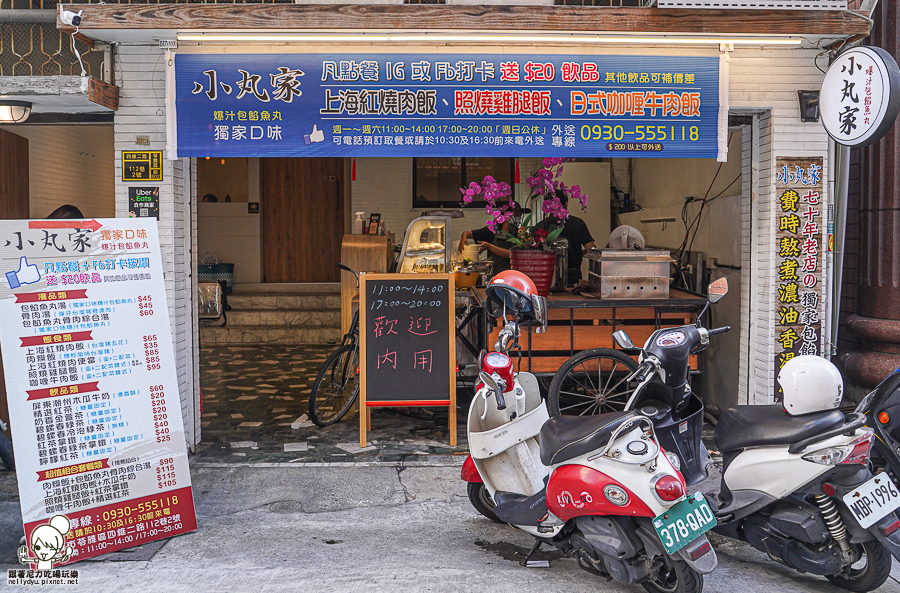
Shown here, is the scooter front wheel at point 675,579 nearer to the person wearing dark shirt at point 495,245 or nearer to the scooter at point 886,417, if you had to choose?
the scooter at point 886,417

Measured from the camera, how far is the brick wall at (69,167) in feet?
25.4

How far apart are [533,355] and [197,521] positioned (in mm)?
3190

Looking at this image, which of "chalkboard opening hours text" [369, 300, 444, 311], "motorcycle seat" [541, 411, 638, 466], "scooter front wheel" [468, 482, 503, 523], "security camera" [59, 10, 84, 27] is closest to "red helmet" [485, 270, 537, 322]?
"motorcycle seat" [541, 411, 638, 466]

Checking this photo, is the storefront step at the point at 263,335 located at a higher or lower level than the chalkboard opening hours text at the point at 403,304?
lower

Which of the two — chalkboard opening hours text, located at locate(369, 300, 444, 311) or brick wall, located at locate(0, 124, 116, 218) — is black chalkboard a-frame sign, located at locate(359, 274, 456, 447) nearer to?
chalkboard opening hours text, located at locate(369, 300, 444, 311)

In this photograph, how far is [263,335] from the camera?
11656 mm

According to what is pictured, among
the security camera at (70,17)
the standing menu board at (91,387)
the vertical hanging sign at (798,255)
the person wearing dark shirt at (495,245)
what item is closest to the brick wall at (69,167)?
the security camera at (70,17)

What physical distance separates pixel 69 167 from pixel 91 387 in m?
5.76

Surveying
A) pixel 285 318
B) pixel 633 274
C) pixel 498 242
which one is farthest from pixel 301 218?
pixel 633 274

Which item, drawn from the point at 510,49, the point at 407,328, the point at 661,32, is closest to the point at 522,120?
the point at 510,49

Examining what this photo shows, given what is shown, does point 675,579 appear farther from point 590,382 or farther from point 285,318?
point 285,318

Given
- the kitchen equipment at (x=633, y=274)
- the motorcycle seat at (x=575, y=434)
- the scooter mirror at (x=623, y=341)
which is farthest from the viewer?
the kitchen equipment at (x=633, y=274)

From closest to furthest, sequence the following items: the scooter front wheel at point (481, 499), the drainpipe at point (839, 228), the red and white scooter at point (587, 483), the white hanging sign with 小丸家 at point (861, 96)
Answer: the red and white scooter at point (587, 483) < the scooter front wheel at point (481, 499) < the white hanging sign with 小丸家 at point (861, 96) < the drainpipe at point (839, 228)

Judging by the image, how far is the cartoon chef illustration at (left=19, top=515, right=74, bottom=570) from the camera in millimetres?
3910
